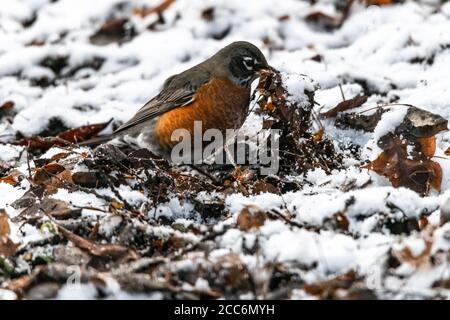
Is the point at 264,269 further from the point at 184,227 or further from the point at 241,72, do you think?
the point at 241,72

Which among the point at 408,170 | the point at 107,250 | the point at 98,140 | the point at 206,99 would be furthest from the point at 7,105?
the point at 408,170

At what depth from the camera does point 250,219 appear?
3.21 metres

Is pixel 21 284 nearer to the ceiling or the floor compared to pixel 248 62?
nearer to the floor

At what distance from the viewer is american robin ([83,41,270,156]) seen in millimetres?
4789

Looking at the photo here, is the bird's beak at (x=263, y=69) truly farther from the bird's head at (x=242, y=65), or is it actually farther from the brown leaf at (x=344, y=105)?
the brown leaf at (x=344, y=105)

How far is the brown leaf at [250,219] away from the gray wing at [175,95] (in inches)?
69.6

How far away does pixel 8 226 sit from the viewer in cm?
332

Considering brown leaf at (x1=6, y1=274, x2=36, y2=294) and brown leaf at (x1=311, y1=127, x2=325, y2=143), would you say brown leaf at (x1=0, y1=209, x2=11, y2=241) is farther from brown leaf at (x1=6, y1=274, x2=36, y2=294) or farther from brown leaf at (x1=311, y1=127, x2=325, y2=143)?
brown leaf at (x1=311, y1=127, x2=325, y2=143)

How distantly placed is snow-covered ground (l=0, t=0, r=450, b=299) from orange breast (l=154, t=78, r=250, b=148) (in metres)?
0.23

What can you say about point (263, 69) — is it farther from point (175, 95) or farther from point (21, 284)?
point (21, 284)

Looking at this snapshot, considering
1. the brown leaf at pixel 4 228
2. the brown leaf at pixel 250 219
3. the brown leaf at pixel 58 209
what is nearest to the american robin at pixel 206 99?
the brown leaf at pixel 58 209

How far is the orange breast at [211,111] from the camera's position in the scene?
15.6ft

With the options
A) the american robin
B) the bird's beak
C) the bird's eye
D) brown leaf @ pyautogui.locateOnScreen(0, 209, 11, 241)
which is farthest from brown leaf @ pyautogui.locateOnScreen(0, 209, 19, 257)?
the bird's eye

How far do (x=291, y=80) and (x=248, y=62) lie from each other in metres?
0.74
